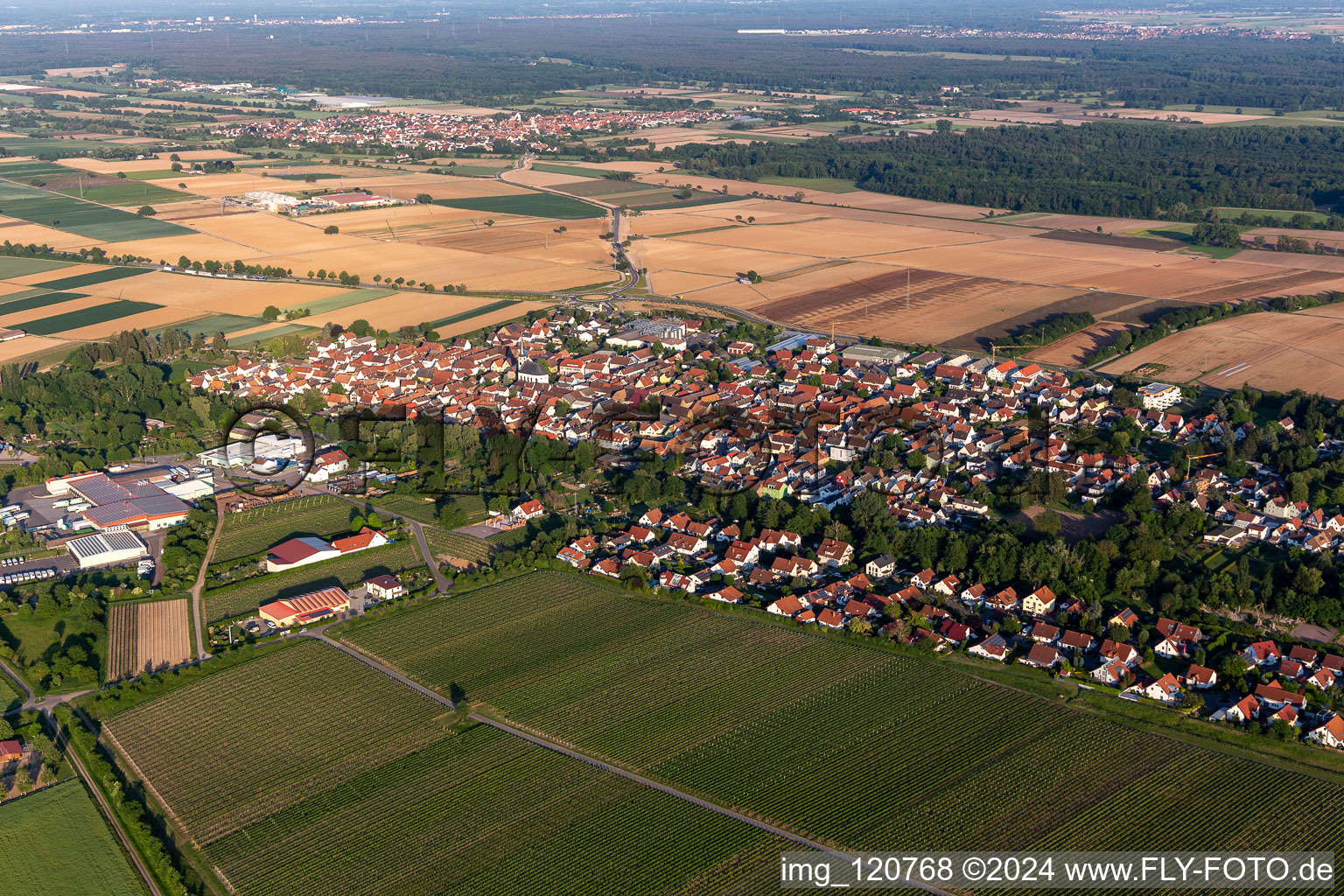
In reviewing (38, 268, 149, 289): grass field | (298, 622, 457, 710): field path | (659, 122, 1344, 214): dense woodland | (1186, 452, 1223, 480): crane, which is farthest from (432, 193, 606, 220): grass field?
(298, 622, 457, 710): field path

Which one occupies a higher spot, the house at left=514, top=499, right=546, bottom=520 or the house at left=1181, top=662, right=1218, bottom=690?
the house at left=514, top=499, right=546, bottom=520

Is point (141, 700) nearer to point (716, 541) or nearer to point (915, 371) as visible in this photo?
point (716, 541)

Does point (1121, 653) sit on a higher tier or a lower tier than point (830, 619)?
higher

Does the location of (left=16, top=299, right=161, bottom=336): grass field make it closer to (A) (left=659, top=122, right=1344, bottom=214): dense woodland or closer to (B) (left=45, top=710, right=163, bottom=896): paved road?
(B) (left=45, top=710, right=163, bottom=896): paved road

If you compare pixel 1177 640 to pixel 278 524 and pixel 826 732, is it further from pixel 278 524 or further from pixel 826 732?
pixel 278 524

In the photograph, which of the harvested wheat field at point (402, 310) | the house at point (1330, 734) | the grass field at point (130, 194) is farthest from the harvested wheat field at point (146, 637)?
the grass field at point (130, 194)

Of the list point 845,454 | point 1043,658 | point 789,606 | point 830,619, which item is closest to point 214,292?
point 845,454
